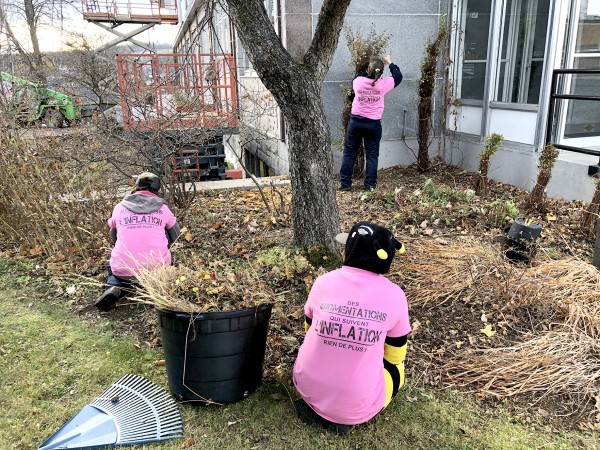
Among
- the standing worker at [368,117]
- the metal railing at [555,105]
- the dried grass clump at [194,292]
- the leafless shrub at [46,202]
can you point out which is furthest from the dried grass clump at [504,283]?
the leafless shrub at [46,202]

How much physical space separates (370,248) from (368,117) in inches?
197

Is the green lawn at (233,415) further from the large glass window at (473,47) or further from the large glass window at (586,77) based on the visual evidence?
the large glass window at (473,47)

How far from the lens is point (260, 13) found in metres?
3.91

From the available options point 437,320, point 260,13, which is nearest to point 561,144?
point 437,320

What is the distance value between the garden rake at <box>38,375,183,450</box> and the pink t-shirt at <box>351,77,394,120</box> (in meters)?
5.12

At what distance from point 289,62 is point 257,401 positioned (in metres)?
2.49

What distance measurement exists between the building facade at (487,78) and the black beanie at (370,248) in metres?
4.33

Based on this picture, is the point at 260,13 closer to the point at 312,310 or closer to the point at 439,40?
the point at 312,310

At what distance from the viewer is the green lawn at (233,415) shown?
2.71 m

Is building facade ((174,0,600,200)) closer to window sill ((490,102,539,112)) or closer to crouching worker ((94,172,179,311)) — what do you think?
window sill ((490,102,539,112))

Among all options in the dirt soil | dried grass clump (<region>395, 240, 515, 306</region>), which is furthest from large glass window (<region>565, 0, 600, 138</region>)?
dried grass clump (<region>395, 240, 515, 306</region>)

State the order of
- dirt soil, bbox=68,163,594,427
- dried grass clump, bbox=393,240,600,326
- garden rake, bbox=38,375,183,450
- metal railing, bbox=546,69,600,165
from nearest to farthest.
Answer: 1. garden rake, bbox=38,375,183,450
2. dirt soil, bbox=68,163,594,427
3. dried grass clump, bbox=393,240,600,326
4. metal railing, bbox=546,69,600,165

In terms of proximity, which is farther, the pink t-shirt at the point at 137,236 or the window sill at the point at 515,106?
the window sill at the point at 515,106

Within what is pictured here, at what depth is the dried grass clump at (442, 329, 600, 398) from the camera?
3098mm
